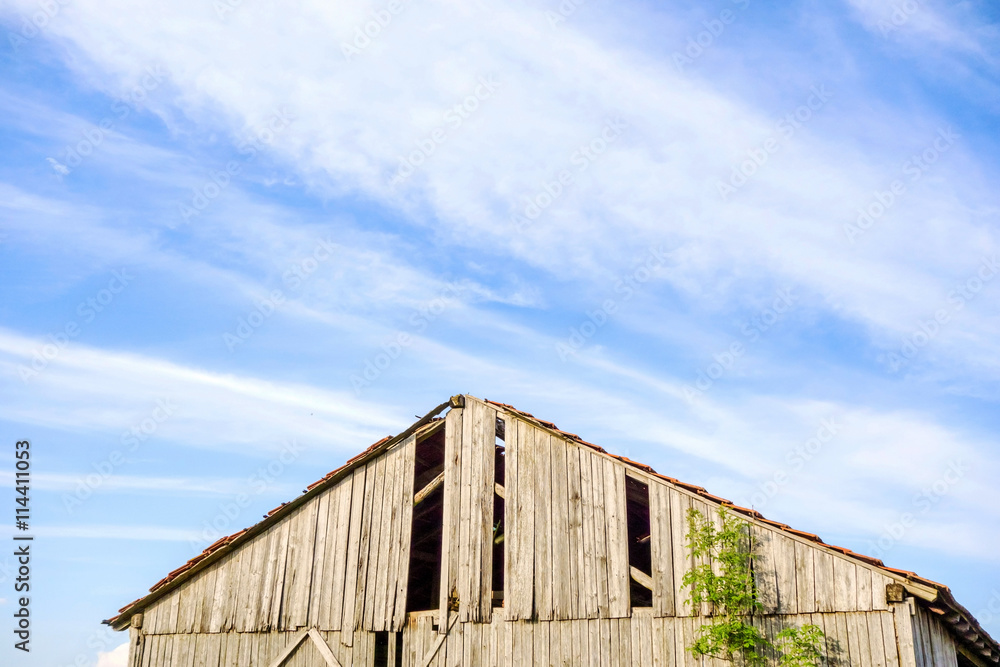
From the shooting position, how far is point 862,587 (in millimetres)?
10789

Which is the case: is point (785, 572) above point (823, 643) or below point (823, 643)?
above

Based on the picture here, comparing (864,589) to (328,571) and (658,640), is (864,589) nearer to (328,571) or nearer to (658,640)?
(658,640)

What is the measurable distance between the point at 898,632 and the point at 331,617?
9.06 meters

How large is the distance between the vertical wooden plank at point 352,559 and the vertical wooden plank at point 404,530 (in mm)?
790

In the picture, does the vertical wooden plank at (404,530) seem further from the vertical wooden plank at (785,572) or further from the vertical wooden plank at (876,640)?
the vertical wooden plank at (876,640)

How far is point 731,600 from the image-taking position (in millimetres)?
11445

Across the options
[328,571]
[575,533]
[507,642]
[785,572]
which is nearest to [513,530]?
[575,533]

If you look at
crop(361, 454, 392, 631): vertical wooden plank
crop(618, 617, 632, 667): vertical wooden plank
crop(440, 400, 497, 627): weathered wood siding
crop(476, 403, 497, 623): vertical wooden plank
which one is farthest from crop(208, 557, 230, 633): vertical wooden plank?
crop(618, 617, 632, 667): vertical wooden plank

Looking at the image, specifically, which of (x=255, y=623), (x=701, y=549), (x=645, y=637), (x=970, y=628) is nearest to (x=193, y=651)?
(x=255, y=623)

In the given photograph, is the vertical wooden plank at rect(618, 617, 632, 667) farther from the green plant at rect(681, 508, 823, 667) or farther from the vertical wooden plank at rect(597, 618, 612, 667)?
the green plant at rect(681, 508, 823, 667)

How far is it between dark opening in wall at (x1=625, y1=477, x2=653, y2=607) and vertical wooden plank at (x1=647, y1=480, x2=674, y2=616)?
54cm

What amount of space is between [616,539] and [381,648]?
486 centimetres

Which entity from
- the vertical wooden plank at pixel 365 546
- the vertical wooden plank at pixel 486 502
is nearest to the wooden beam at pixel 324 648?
the vertical wooden plank at pixel 365 546

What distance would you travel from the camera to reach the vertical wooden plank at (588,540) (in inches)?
497
